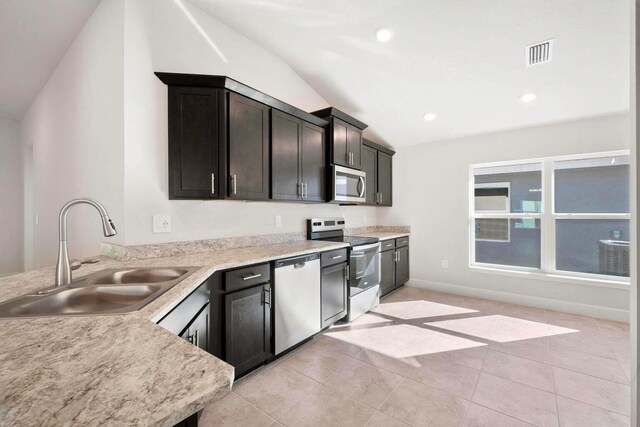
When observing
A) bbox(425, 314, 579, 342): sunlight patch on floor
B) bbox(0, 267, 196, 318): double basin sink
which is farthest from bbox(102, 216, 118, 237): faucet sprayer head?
bbox(425, 314, 579, 342): sunlight patch on floor

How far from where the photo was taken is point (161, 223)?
2.05 metres

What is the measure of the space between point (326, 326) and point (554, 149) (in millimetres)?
3624

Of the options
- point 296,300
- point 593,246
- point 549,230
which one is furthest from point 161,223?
point 593,246

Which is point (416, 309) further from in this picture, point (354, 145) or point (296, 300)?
point (354, 145)

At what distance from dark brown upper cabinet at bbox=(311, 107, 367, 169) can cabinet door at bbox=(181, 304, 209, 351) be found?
2.09 meters

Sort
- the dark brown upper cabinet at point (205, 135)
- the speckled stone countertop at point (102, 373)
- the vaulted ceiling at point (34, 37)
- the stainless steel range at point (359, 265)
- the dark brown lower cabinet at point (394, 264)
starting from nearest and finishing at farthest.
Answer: the speckled stone countertop at point (102, 373) < the dark brown upper cabinet at point (205, 135) < the vaulted ceiling at point (34, 37) < the stainless steel range at point (359, 265) < the dark brown lower cabinet at point (394, 264)

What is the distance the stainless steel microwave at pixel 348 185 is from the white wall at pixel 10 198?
→ 5.04 metres

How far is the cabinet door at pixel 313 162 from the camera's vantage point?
2.79 metres

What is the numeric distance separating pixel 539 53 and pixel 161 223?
3.56 meters

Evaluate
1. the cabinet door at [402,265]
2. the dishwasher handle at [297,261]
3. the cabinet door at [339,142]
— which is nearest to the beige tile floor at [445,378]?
the dishwasher handle at [297,261]

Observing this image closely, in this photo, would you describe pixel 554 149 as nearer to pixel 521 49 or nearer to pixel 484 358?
pixel 521 49

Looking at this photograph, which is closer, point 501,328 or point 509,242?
point 501,328

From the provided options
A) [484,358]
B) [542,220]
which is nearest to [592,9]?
[542,220]

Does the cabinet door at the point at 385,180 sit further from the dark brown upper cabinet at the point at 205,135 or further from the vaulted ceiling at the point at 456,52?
the dark brown upper cabinet at the point at 205,135
